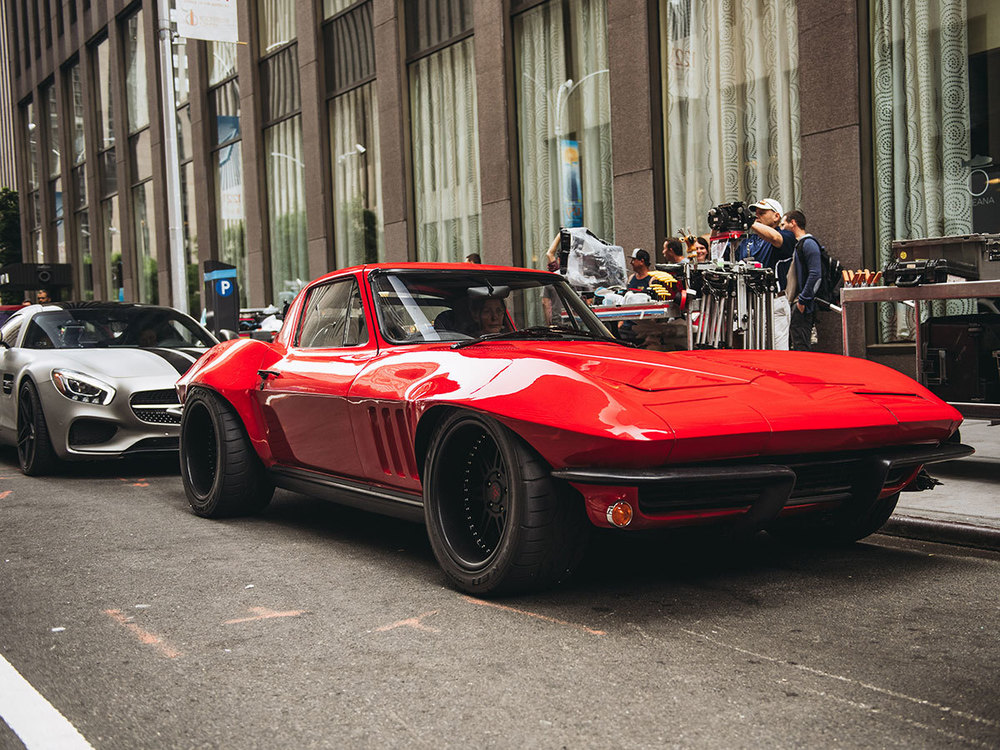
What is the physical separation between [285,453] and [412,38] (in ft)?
43.0

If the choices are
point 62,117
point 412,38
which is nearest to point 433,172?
point 412,38

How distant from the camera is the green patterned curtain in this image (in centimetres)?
1017

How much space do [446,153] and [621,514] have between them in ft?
45.2

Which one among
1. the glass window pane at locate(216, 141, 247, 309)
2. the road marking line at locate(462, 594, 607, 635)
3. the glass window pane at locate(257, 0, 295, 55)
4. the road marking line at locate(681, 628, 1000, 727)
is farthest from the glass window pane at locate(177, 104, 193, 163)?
the road marking line at locate(681, 628, 1000, 727)

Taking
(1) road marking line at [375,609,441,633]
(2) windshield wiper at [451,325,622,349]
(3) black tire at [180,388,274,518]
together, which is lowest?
(1) road marking line at [375,609,441,633]

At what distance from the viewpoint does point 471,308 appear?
5.24 meters

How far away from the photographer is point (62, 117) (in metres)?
35.5

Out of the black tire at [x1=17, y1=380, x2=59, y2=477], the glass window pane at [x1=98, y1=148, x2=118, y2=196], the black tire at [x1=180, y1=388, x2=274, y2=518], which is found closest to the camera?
the black tire at [x1=180, y1=388, x2=274, y2=518]


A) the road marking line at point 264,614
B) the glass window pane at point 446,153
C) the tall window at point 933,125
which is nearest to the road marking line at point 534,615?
the road marking line at point 264,614

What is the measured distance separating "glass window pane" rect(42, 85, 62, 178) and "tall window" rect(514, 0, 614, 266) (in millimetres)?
27112

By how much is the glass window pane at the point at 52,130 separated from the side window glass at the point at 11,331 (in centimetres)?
3037

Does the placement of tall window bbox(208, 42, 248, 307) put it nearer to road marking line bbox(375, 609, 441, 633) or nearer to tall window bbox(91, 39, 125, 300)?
tall window bbox(91, 39, 125, 300)

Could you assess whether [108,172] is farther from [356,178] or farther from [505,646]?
[505,646]

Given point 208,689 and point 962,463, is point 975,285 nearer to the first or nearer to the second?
point 962,463
